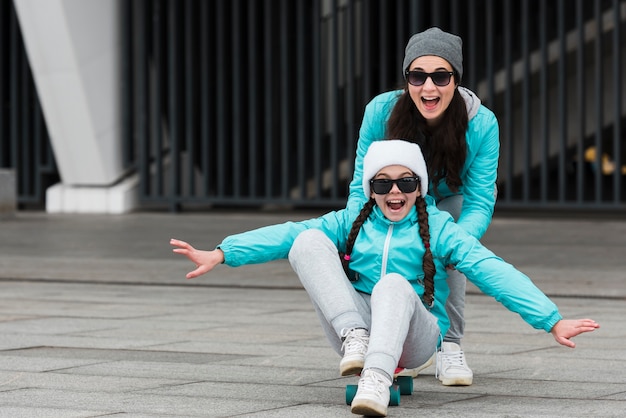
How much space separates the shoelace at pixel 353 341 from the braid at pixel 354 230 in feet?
1.27

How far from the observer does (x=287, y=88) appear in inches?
701

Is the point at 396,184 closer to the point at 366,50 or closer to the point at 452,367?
the point at 452,367

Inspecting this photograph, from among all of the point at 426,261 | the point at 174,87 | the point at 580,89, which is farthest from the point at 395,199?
the point at 174,87

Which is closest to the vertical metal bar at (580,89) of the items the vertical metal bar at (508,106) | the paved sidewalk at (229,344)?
the vertical metal bar at (508,106)

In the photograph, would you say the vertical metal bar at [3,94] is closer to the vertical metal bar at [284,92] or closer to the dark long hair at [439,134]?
the vertical metal bar at [284,92]

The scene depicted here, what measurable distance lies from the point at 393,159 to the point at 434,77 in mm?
491

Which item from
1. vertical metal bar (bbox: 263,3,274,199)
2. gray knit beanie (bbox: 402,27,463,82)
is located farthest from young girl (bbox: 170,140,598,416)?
vertical metal bar (bbox: 263,3,274,199)

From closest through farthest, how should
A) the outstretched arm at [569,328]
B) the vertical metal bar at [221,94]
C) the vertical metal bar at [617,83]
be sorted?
the outstretched arm at [569,328] → the vertical metal bar at [617,83] → the vertical metal bar at [221,94]

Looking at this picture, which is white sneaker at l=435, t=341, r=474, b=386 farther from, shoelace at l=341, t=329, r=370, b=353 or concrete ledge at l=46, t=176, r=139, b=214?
concrete ledge at l=46, t=176, r=139, b=214

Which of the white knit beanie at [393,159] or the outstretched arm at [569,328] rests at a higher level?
the white knit beanie at [393,159]

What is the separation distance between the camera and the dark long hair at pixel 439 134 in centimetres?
569

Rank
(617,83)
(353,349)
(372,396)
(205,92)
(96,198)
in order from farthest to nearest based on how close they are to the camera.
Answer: (96,198) < (205,92) < (617,83) < (353,349) < (372,396)

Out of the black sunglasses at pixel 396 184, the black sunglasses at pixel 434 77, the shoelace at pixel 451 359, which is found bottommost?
the shoelace at pixel 451 359

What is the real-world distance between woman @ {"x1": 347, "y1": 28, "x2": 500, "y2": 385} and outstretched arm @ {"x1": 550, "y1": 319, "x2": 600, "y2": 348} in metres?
0.73
